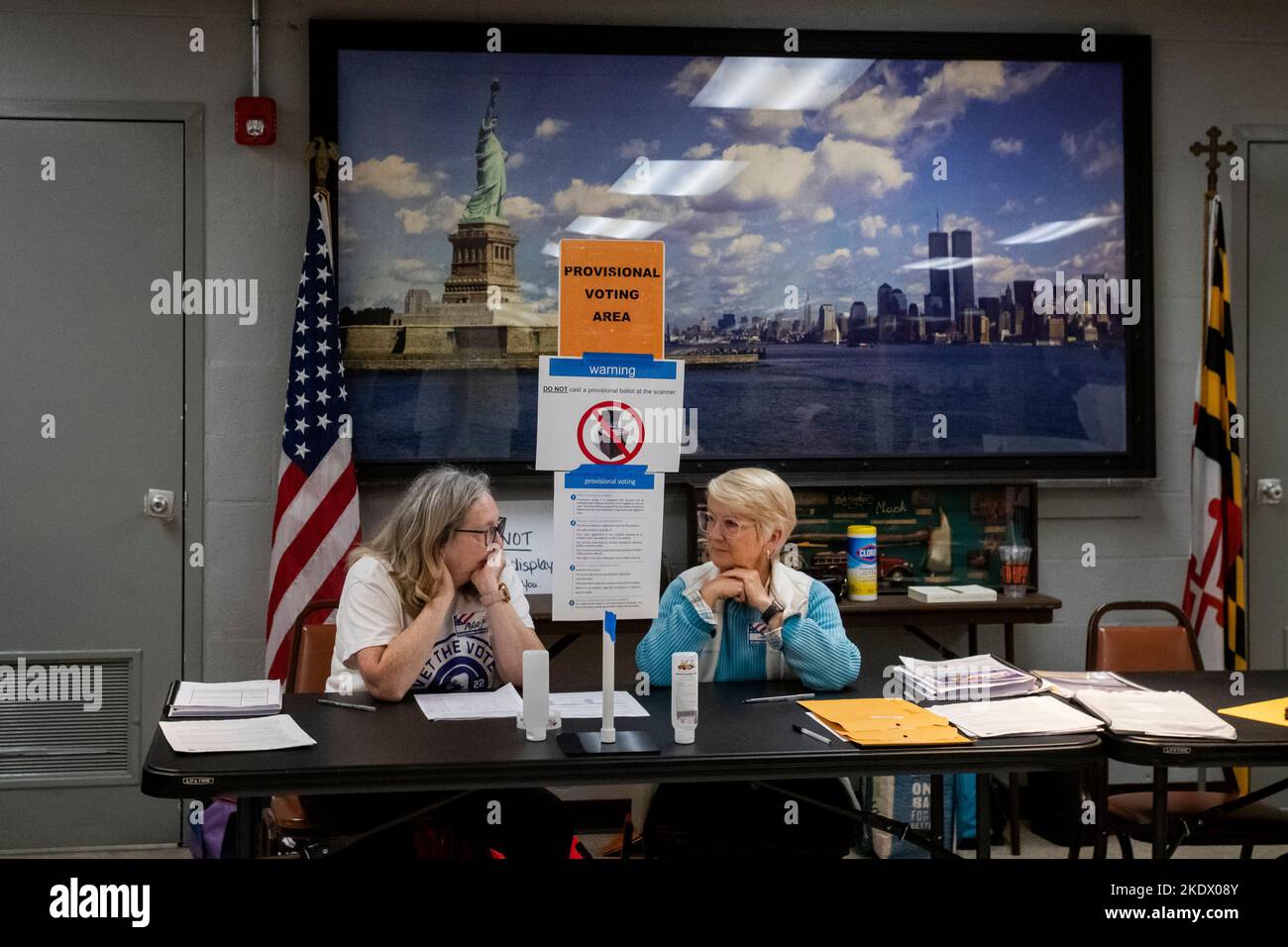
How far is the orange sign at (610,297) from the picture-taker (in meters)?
2.57

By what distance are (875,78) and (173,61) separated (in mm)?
2482

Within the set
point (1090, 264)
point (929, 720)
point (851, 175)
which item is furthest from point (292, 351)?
point (1090, 264)

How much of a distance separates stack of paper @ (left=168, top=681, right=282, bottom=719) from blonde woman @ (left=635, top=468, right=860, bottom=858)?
89cm

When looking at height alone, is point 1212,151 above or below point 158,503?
above

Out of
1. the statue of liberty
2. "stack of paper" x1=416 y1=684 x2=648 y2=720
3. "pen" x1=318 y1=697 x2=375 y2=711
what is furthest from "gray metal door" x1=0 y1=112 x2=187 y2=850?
"stack of paper" x1=416 y1=684 x2=648 y2=720

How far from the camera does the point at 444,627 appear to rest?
3117mm

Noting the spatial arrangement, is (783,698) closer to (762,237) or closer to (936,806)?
(936,806)

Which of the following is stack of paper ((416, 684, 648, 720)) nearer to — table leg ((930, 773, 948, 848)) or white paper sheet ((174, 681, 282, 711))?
white paper sheet ((174, 681, 282, 711))

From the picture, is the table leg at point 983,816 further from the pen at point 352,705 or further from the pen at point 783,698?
the pen at point 352,705

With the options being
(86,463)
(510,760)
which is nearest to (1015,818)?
(510,760)

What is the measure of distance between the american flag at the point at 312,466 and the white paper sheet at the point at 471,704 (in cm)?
136

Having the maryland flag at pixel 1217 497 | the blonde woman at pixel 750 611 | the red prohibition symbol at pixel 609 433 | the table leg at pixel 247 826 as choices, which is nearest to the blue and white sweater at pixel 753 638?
the blonde woman at pixel 750 611

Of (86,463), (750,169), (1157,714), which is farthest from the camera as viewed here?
(750,169)

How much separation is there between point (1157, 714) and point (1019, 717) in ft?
1.07
